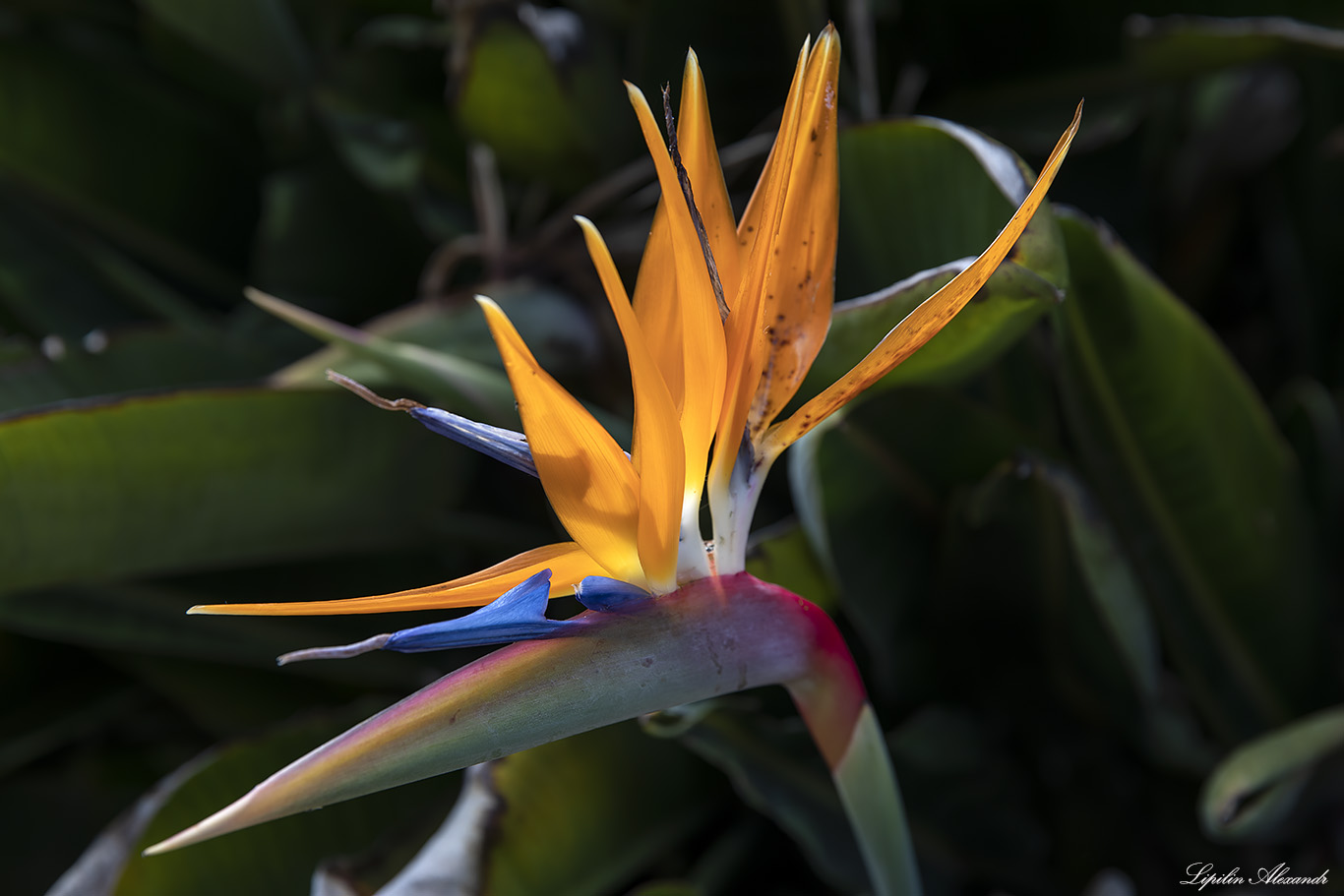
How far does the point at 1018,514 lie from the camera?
521 millimetres

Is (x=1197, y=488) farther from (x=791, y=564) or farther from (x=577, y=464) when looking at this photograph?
(x=577, y=464)

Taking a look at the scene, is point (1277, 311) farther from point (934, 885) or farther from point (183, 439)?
point (183, 439)

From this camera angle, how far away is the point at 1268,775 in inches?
17.1

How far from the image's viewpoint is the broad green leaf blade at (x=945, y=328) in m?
0.34

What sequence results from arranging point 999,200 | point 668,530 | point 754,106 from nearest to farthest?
point 668,530, point 999,200, point 754,106

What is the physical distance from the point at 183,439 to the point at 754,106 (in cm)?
44

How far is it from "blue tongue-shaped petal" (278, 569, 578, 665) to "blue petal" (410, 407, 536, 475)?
4cm

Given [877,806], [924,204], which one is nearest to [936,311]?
[877,806]

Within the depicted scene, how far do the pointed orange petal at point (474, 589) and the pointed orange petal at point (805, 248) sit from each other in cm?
6

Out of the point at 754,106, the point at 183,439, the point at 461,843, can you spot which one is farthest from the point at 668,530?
the point at 754,106

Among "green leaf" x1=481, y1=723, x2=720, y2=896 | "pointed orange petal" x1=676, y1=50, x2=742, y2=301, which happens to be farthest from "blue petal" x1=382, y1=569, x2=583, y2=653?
"green leaf" x1=481, y1=723, x2=720, y2=896

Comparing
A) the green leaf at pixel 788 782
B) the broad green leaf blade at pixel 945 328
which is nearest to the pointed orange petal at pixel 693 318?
the broad green leaf blade at pixel 945 328

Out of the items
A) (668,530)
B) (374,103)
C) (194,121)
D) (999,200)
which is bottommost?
(668,530)

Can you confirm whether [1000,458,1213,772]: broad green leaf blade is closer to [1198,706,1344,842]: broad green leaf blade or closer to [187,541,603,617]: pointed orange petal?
[1198,706,1344,842]: broad green leaf blade
